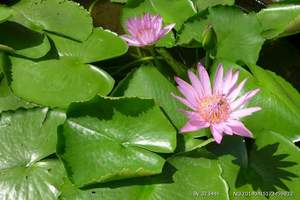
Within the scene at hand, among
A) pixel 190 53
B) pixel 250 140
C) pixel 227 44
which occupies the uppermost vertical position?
pixel 227 44

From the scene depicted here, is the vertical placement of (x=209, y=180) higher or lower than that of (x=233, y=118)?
lower

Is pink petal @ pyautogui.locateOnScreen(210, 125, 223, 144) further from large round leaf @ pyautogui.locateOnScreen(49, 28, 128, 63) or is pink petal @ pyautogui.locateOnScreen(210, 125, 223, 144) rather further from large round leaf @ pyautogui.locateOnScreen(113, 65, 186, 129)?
large round leaf @ pyautogui.locateOnScreen(49, 28, 128, 63)

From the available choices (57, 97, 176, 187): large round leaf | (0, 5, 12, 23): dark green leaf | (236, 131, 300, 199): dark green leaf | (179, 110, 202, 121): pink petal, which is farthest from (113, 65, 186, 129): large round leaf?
(0, 5, 12, 23): dark green leaf

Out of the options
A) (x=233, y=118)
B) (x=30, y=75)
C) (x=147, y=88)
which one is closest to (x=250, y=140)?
(x=233, y=118)

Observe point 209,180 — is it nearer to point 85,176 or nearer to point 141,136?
point 141,136

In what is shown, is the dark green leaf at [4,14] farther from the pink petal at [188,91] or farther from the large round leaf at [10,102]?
the pink petal at [188,91]

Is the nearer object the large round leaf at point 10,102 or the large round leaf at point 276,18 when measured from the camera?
the large round leaf at point 10,102

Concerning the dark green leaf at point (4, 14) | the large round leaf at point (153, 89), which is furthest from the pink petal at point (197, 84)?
the dark green leaf at point (4, 14)

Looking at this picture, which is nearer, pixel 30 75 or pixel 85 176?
pixel 85 176
